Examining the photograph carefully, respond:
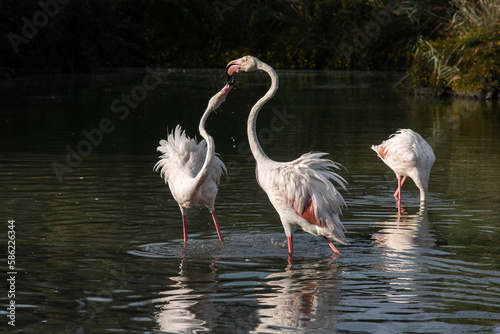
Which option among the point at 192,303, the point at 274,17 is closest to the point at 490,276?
the point at 192,303

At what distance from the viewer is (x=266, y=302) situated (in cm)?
531

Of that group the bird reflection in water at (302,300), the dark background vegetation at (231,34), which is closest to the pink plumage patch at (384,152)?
the bird reflection in water at (302,300)

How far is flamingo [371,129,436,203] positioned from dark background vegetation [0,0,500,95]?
44.1 ft

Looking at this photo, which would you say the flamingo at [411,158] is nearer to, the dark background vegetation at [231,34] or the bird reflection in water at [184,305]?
the bird reflection in water at [184,305]

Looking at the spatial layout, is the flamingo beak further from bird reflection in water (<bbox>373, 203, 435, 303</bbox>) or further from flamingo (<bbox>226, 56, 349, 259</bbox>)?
bird reflection in water (<bbox>373, 203, 435, 303</bbox>)

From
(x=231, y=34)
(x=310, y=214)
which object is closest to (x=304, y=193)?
(x=310, y=214)

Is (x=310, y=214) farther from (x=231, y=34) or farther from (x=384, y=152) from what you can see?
(x=231, y=34)

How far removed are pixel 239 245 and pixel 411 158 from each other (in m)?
2.76

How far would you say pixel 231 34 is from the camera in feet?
135

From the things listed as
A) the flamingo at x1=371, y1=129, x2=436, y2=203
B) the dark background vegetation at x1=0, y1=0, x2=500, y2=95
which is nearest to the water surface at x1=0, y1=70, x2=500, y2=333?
the flamingo at x1=371, y1=129, x2=436, y2=203

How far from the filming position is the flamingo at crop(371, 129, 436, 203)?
28.8 feet

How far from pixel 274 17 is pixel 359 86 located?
44.3 ft

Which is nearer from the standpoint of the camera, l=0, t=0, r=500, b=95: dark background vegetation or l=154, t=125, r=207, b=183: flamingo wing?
l=154, t=125, r=207, b=183: flamingo wing

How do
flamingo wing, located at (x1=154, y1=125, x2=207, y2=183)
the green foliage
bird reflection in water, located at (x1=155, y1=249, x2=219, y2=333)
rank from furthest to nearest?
the green foliage
flamingo wing, located at (x1=154, y1=125, x2=207, y2=183)
bird reflection in water, located at (x1=155, y1=249, x2=219, y2=333)
